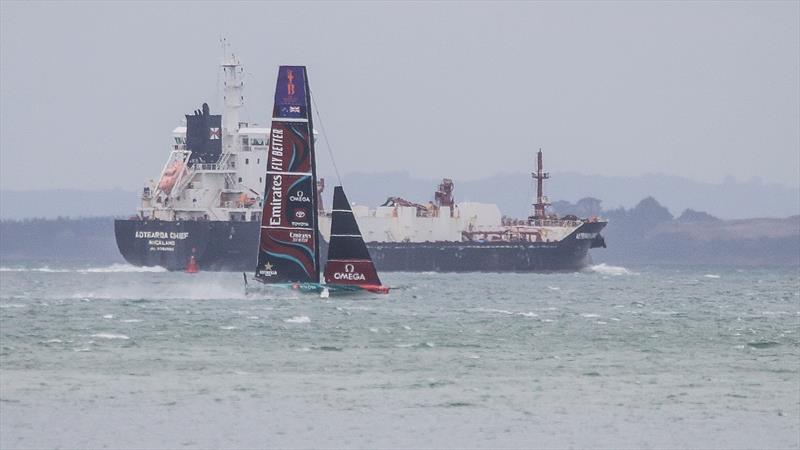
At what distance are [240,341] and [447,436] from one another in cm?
1706

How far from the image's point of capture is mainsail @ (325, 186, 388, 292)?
5609 centimetres

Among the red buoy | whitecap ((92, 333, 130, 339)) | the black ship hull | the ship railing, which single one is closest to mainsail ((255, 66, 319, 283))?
whitecap ((92, 333, 130, 339))

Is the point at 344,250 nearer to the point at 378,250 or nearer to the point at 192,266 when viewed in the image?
the point at 192,266

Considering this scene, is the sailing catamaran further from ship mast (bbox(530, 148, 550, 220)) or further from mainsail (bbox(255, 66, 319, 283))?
ship mast (bbox(530, 148, 550, 220))

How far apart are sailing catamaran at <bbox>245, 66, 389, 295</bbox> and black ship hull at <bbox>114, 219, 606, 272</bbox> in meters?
55.2

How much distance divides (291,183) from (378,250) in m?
63.0

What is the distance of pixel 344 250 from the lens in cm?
5625

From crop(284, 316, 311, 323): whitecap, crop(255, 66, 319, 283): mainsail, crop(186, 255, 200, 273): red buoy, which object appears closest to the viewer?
crop(284, 316, 311, 323): whitecap

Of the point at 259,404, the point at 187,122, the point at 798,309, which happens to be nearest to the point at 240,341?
the point at 259,404

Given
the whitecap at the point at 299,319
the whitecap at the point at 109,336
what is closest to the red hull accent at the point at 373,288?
the whitecap at the point at 299,319

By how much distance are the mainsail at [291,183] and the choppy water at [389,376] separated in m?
2.01

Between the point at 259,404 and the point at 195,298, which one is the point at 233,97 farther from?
the point at 259,404

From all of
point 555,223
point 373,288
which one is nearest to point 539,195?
point 555,223

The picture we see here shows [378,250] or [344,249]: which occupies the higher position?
[378,250]
